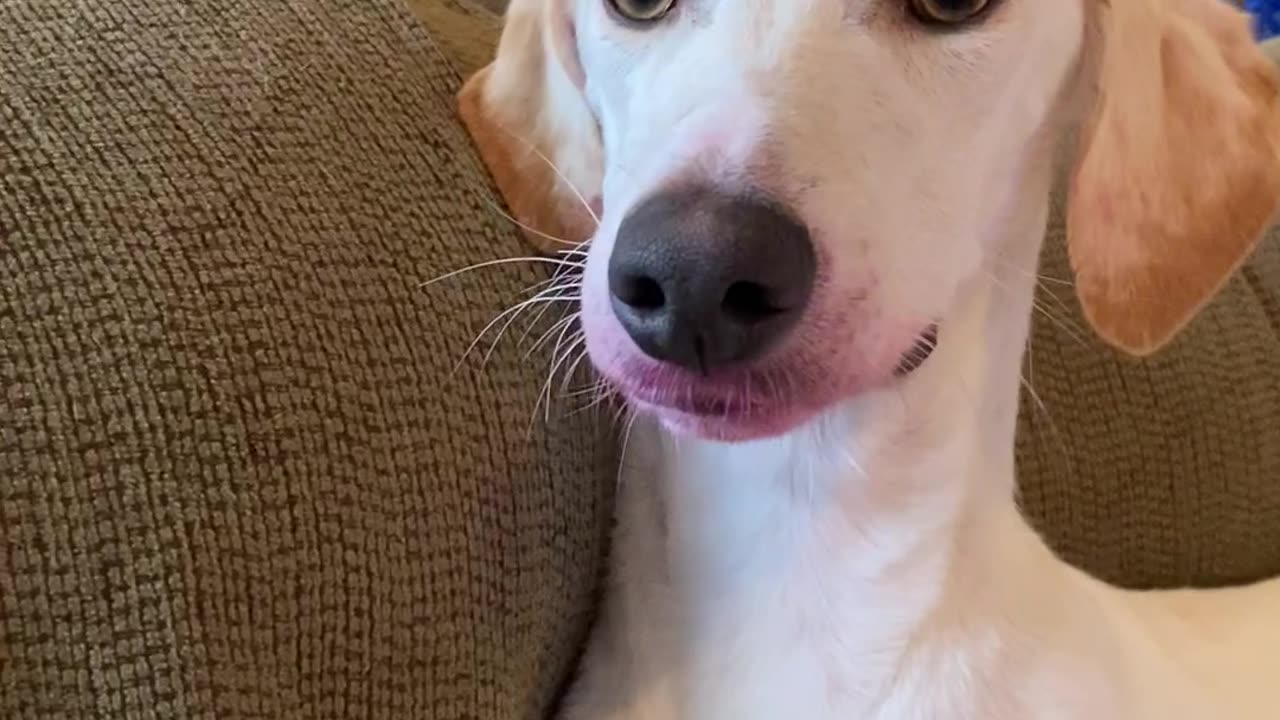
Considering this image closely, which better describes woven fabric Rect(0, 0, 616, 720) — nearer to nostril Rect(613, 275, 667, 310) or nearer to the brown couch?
the brown couch

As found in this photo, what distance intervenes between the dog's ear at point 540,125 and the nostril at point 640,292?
0.25 metres

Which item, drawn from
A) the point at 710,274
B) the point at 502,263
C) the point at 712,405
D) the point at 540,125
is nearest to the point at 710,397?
the point at 712,405

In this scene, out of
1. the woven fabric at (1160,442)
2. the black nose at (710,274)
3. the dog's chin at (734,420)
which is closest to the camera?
the black nose at (710,274)

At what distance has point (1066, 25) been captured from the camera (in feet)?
3.13

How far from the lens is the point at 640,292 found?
0.76 m

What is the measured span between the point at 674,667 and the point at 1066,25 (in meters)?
0.54

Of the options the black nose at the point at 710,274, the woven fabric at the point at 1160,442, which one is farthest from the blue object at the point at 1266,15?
the black nose at the point at 710,274

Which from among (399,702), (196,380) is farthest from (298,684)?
(196,380)

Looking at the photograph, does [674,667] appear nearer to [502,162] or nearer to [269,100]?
[502,162]

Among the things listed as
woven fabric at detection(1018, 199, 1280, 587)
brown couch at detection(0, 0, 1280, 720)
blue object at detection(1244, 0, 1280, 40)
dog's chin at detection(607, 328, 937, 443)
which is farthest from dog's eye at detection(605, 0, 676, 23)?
blue object at detection(1244, 0, 1280, 40)

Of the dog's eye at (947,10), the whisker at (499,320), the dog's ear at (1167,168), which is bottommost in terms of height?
the whisker at (499,320)

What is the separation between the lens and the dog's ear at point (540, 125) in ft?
3.35

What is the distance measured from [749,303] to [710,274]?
0.04 m

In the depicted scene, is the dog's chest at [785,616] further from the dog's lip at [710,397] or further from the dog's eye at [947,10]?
the dog's eye at [947,10]
